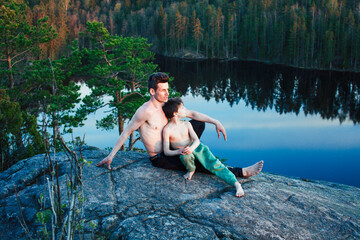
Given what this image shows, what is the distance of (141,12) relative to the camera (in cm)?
9406

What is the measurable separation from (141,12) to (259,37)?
3904 cm

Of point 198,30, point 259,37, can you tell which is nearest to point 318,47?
point 259,37

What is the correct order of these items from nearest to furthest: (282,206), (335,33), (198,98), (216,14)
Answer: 1. (282,206)
2. (198,98)
3. (335,33)
4. (216,14)

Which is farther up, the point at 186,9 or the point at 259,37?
the point at 186,9

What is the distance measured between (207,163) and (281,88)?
3807 centimetres

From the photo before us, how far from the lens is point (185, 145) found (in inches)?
195

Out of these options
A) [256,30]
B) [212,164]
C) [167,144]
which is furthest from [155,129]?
[256,30]

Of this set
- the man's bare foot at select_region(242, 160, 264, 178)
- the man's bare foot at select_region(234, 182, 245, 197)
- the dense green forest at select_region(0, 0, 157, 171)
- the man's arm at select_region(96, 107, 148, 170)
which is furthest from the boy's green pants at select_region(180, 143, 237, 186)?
the dense green forest at select_region(0, 0, 157, 171)

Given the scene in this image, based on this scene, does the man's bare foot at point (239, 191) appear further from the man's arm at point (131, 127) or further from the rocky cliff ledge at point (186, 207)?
the man's arm at point (131, 127)

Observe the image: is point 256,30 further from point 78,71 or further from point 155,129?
point 155,129

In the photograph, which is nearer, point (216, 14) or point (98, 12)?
point (216, 14)

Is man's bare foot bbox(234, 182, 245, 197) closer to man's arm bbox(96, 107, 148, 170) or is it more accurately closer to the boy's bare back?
the boy's bare back

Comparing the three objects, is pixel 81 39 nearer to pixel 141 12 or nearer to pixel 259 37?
pixel 141 12

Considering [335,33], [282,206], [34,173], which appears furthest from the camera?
[335,33]
